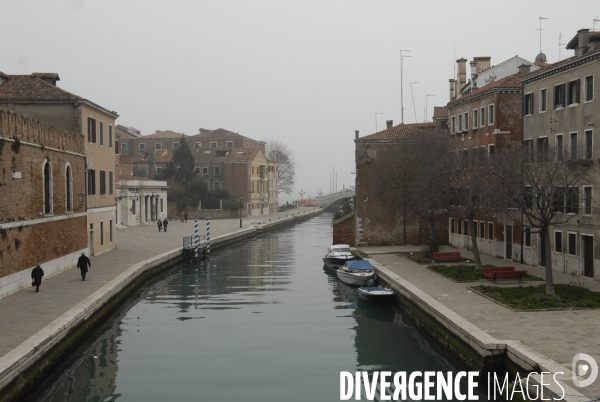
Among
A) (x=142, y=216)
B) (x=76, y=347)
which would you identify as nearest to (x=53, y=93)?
(x=76, y=347)

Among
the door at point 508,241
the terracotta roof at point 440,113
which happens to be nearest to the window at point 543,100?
the door at point 508,241

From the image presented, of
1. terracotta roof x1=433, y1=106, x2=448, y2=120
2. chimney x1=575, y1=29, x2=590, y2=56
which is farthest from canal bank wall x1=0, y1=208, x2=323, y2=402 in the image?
terracotta roof x1=433, y1=106, x2=448, y2=120

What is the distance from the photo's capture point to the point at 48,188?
78.8ft

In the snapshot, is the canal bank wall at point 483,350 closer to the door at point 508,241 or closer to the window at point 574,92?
the window at point 574,92

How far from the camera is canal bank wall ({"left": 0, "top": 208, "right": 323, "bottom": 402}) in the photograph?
481 inches

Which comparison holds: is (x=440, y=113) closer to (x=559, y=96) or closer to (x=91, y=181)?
(x=559, y=96)

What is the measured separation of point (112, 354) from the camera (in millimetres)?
16469

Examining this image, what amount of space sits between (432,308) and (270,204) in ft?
239

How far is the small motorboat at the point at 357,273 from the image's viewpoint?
26406 mm

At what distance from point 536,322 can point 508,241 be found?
13.5 m

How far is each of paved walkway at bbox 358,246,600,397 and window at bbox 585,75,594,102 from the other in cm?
616

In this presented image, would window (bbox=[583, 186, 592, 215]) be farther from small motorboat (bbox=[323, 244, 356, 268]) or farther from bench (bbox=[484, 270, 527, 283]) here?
small motorboat (bbox=[323, 244, 356, 268])

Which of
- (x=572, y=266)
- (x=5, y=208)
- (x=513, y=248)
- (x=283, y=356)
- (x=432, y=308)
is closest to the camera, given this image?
(x=283, y=356)

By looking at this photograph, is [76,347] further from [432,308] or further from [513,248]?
[513,248]
